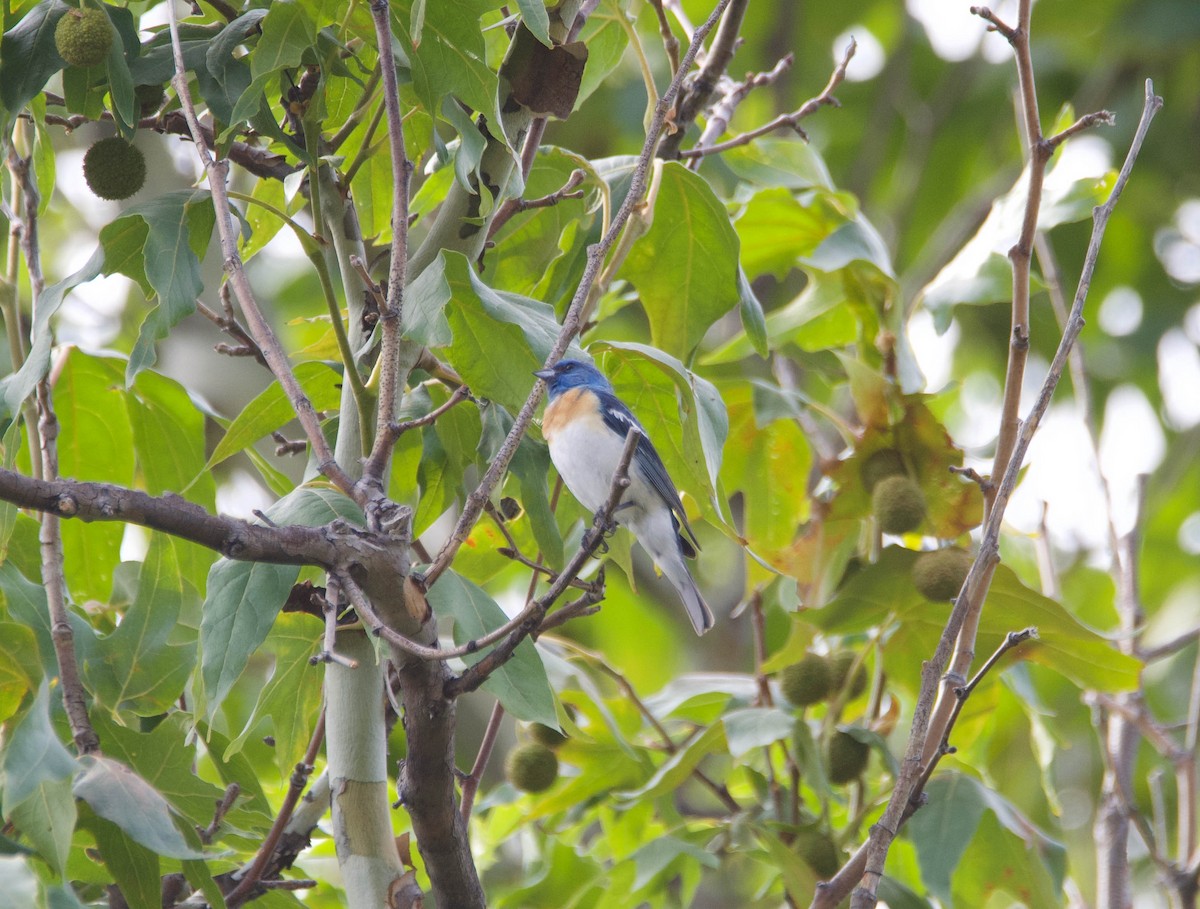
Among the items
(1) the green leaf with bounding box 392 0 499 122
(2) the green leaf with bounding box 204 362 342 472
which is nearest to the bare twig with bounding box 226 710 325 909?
(2) the green leaf with bounding box 204 362 342 472

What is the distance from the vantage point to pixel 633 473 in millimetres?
3031

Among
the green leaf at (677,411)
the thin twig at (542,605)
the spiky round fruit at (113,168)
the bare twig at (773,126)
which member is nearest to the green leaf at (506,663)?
the thin twig at (542,605)

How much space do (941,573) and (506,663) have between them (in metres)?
1.20

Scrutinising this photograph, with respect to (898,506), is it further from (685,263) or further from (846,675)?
(685,263)

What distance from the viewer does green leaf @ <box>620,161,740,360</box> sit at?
236 centimetres

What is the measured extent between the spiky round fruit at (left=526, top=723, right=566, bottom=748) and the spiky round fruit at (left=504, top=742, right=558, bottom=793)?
20mm

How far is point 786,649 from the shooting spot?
276 centimetres

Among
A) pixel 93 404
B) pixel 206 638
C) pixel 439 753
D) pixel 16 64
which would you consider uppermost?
pixel 16 64

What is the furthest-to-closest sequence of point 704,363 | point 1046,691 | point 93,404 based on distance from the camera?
point 1046,691 < point 704,363 < point 93,404

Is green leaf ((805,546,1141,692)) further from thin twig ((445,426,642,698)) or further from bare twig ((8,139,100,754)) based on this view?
bare twig ((8,139,100,754))

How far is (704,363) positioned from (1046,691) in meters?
2.92

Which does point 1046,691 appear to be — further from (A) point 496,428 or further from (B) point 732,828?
(A) point 496,428

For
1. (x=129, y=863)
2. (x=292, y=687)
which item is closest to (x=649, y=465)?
(x=292, y=687)

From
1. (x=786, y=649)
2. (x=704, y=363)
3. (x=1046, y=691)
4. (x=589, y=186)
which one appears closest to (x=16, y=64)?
(x=589, y=186)
